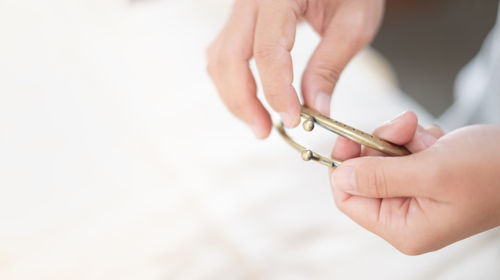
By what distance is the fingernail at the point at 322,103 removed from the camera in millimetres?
554

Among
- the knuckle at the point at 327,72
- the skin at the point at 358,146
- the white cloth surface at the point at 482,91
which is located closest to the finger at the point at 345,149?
the skin at the point at 358,146

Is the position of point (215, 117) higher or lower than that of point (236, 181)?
higher

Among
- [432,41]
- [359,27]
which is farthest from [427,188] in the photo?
[432,41]

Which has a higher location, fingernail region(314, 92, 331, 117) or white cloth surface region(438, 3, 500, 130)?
fingernail region(314, 92, 331, 117)

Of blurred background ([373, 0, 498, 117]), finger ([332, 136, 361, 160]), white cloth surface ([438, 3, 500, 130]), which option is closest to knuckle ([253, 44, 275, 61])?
finger ([332, 136, 361, 160])

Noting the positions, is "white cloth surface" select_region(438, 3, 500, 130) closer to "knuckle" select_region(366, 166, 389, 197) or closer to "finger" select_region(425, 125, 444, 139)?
"finger" select_region(425, 125, 444, 139)

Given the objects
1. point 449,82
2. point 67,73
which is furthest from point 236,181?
point 449,82

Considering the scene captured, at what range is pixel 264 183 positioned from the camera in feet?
2.31

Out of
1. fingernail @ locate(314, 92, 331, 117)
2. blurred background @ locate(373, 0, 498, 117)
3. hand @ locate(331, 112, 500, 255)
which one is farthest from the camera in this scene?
blurred background @ locate(373, 0, 498, 117)

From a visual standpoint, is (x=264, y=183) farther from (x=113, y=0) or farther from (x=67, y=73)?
(x=113, y=0)

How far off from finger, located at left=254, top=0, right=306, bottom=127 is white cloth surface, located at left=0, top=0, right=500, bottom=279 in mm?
191

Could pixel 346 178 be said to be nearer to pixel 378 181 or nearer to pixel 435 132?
pixel 378 181

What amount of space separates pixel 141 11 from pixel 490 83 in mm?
770

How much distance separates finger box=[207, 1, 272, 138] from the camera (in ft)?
2.00
